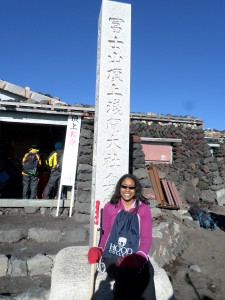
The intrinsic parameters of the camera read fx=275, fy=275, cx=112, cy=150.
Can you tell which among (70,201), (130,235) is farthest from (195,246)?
(130,235)

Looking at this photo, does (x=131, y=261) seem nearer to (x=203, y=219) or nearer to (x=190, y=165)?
(x=203, y=219)

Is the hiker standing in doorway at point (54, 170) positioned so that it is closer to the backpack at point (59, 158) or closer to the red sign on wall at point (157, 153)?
the backpack at point (59, 158)

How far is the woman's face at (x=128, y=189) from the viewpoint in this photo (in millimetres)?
2652

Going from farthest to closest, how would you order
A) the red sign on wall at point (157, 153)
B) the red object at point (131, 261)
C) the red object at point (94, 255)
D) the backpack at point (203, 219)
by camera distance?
1. the red sign on wall at point (157, 153)
2. the backpack at point (203, 219)
3. the red object at point (94, 255)
4. the red object at point (131, 261)

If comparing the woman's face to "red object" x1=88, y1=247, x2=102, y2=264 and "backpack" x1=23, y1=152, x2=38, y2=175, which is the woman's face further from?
"backpack" x1=23, y1=152, x2=38, y2=175

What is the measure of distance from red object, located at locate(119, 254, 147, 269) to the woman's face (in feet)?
1.77

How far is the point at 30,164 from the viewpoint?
7773mm

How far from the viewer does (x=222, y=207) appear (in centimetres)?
1113

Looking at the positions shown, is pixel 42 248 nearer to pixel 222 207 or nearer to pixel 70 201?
pixel 70 201

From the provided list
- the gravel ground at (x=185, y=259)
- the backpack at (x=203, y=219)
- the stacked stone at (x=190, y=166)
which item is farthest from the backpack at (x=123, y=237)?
the stacked stone at (x=190, y=166)

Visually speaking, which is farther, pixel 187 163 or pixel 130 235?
pixel 187 163

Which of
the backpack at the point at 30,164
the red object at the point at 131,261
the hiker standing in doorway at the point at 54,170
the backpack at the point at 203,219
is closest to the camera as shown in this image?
the red object at the point at 131,261

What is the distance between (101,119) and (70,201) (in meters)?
4.20

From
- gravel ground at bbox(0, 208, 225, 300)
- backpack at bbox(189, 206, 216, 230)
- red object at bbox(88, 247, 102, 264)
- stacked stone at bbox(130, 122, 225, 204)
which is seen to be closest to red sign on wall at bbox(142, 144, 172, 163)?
stacked stone at bbox(130, 122, 225, 204)
